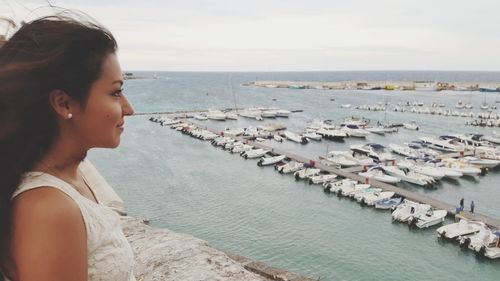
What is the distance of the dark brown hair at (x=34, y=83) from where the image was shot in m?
1.12

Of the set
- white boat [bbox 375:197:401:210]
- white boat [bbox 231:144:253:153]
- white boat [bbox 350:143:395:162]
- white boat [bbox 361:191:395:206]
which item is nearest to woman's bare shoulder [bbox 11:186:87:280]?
white boat [bbox 375:197:401:210]

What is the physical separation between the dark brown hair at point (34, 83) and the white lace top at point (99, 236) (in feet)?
0.24

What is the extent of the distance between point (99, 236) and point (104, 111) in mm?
393

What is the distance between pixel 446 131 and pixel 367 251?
37601mm

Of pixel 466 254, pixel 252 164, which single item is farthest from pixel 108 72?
pixel 252 164

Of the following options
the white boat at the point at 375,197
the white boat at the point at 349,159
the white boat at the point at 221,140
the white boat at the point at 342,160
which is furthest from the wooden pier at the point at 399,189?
the white boat at the point at 221,140

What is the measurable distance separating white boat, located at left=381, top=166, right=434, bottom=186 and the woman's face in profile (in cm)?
2966

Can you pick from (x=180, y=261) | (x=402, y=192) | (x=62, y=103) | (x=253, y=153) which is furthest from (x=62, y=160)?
(x=253, y=153)

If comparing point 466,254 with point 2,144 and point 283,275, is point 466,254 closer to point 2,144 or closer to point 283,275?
point 283,275

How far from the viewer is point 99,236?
124 cm

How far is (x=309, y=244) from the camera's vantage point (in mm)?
18656

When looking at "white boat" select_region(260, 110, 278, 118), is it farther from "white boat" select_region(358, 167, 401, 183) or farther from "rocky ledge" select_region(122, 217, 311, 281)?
"rocky ledge" select_region(122, 217, 311, 281)

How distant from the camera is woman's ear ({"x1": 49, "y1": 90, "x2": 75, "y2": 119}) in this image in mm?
1171

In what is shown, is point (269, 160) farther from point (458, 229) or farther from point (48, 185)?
point (48, 185)
